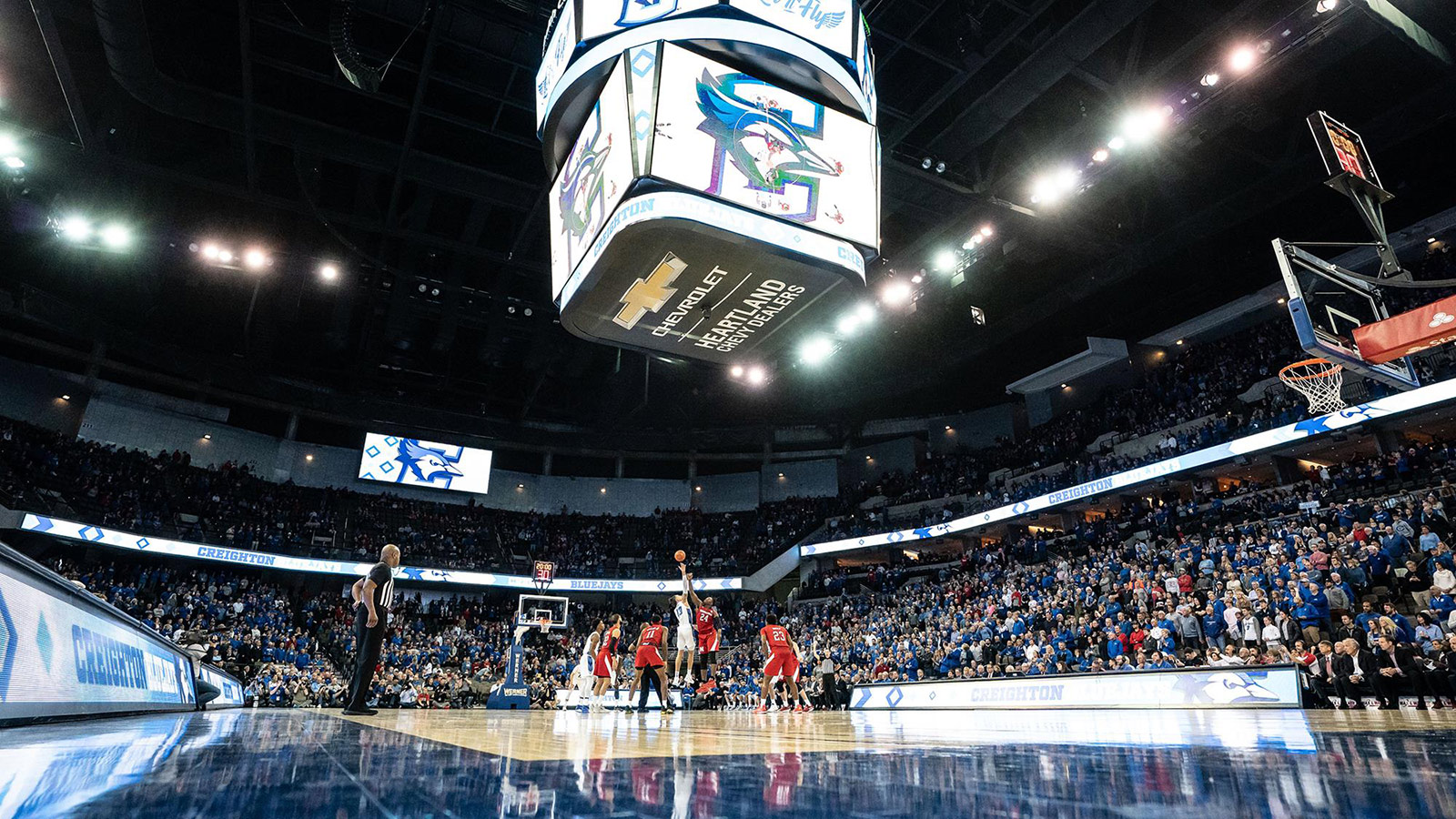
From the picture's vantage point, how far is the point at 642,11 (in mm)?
8547

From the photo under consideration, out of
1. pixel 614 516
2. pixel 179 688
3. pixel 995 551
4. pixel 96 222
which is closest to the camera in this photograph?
pixel 179 688

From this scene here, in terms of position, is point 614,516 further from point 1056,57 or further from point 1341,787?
point 1341,787

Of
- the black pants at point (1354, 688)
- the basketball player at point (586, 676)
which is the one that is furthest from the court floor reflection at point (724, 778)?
the basketball player at point (586, 676)

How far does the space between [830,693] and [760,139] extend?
13233 mm

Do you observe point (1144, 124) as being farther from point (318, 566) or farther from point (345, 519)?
point (345, 519)

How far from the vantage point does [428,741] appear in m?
3.86

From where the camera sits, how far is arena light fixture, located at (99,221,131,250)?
19.3 metres

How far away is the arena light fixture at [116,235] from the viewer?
1934cm

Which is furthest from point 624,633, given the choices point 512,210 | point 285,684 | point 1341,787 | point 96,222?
point 1341,787

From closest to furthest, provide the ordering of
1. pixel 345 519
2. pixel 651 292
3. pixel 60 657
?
pixel 60 657
pixel 651 292
pixel 345 519

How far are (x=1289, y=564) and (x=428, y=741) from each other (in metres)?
17.1

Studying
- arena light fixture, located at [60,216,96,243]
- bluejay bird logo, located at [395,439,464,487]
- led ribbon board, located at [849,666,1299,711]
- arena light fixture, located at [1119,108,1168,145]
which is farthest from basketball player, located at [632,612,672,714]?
bluejay bird logo, located at [395,439,464,487]

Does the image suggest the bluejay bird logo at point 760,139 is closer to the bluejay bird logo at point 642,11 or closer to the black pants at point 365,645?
the bluejay bird logo at point 642,11

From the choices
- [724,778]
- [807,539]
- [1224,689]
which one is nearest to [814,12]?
[724,778]
